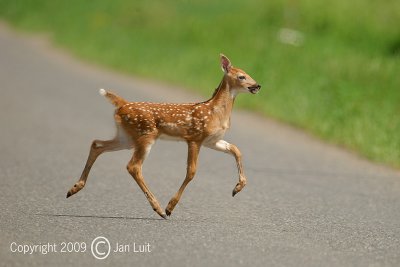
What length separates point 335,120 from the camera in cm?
1504

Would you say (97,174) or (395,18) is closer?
(97,174)

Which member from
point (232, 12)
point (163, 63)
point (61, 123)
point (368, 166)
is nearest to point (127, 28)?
point (232, 12)

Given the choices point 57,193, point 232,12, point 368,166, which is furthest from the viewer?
point 232,12

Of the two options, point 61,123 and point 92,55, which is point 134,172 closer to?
point 61,123

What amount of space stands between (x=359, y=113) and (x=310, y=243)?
300 inches

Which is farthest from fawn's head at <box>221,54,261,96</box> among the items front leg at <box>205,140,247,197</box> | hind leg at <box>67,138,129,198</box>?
hind leg at <box>67,138,129,198</box>

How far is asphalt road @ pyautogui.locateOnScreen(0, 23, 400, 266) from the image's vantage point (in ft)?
23.7

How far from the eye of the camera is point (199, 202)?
9500mm
